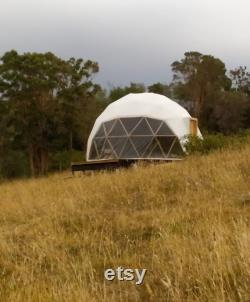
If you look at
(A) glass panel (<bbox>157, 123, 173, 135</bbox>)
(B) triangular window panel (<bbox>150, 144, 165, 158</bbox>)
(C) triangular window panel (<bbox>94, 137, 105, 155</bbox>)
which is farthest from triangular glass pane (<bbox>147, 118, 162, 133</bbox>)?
(C) triangular window panel (<bbox>94, 137, 105, 155</bbox>)

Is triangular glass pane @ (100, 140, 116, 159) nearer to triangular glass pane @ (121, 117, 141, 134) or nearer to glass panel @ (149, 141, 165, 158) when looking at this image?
triangular glass pane @ (121, 117, 141, 134)

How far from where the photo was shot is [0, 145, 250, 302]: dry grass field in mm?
→ 3105

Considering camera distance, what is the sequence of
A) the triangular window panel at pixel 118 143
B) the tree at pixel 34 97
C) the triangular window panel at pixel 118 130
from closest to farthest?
the triangular window panel at pixel 118 143
the triangular window panel at pixel 118 130
the tree at pixel 34 97

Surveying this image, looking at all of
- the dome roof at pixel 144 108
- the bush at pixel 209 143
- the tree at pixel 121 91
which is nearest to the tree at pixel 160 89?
the tree at pixel 121 91

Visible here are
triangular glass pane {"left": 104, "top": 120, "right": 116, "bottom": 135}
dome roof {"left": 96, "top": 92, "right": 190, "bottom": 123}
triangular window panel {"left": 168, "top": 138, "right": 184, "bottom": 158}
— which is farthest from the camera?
triangular glass pane {"left": 104, "top": 120, "right": 116, "bottom": 135}

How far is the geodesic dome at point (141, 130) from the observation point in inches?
829

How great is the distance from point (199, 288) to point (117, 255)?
1.26 m

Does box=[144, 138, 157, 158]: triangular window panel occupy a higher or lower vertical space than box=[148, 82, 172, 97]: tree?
lower

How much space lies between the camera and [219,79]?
133 ft

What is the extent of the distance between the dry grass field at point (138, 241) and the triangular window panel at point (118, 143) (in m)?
13.2

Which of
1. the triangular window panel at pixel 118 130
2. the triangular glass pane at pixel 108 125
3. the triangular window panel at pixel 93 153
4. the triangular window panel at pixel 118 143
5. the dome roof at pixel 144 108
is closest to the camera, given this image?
the triangular window panel at pixel 118 143

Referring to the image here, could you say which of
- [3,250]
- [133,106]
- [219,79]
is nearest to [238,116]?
[219,79]

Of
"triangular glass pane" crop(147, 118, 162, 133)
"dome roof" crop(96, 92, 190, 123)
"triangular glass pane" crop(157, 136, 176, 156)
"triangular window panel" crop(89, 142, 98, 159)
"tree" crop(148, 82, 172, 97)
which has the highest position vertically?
"tree" crop(148, 82, 172, 97)

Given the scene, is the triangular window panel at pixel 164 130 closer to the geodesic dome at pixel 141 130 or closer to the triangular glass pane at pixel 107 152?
the geodesic dome at pixel 141 130
